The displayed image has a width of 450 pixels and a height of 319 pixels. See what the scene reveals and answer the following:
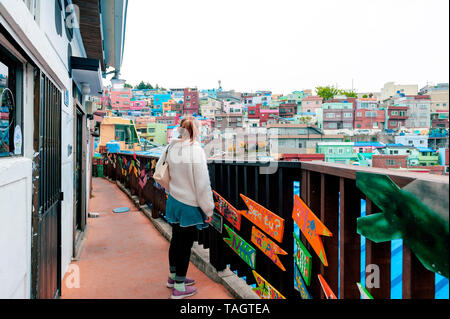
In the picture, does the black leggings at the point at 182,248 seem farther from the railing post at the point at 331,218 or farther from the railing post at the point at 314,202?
the railing post at the point at 331,218

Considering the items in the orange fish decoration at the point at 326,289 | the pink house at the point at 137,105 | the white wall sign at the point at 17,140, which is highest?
the pink house at the point at 137,105

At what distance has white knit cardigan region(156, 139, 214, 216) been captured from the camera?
233cm

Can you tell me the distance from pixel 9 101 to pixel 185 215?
138 cm

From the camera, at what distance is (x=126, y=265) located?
329cm

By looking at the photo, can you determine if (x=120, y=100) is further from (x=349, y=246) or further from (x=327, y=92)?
(x=349, y=246)

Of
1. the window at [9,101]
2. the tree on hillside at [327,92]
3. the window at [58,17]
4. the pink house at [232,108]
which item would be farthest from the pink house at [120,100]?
the window at [9,101]

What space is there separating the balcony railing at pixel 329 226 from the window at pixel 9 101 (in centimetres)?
145

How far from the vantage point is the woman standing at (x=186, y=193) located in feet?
7.70

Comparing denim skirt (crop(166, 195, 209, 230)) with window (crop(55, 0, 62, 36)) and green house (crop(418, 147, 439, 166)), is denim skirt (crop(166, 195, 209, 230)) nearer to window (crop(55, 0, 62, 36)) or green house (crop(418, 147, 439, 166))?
window (crop(55, 0, 62, 36))

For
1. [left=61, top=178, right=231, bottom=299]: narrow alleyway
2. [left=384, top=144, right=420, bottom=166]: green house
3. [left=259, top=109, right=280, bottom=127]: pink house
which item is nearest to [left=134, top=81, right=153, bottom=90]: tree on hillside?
[left=259, top=109, right=280, bottom=127]: pink house

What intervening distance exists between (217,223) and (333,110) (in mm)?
59911

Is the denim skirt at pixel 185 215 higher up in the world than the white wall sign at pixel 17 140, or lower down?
lower down
